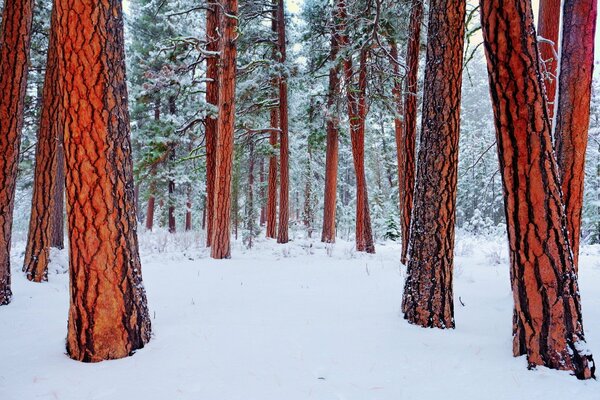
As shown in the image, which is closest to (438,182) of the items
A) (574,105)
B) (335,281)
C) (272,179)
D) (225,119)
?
(574,105)

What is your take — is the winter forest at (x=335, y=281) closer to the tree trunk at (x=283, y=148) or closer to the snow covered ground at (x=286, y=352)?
the snow covered ground at (x=286, y=352)

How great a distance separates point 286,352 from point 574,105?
400cm

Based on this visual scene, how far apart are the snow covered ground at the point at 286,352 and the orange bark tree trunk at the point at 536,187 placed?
0.84ft

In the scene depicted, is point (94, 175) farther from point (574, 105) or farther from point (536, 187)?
point (574, 105)

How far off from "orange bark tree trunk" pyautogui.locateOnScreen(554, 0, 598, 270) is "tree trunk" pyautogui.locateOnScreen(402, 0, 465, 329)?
124 centimetres

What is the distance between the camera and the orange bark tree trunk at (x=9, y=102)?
4.46 meters

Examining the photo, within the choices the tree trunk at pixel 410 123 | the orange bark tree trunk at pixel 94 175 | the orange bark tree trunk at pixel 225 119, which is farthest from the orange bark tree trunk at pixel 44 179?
the tree trunk at pixel 410 123

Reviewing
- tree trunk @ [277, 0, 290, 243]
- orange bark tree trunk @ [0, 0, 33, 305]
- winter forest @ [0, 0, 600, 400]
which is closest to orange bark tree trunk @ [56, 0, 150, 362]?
winter forest @ [0, 0, 600, 400]

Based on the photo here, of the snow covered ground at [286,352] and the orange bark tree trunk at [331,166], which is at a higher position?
the orange bark tree trunk at [331,166]

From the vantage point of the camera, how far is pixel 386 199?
2466cm

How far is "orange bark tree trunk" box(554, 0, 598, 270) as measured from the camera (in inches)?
149

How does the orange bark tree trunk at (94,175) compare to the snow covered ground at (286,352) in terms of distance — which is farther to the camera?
the orange bark tree trunk at (94,175)

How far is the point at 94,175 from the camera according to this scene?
8.66 feet

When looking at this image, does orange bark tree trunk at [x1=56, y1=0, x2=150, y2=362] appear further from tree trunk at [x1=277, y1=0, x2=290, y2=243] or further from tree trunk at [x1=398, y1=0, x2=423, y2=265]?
tree trunk at [x1=277, y1=0, x2=290, y2=243]
